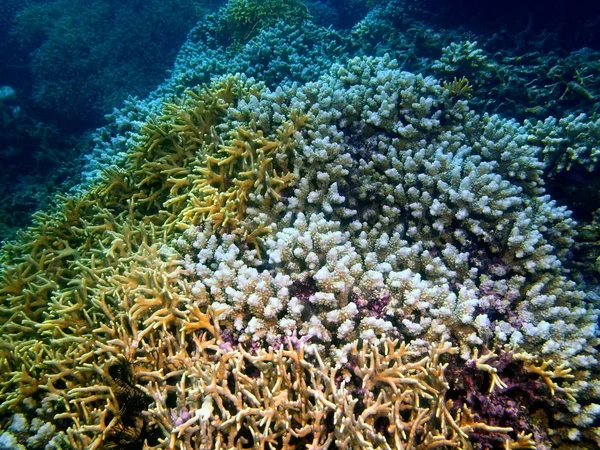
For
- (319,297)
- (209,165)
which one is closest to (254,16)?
(209,165)

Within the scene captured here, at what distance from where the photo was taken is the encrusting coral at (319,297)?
2.37 metres

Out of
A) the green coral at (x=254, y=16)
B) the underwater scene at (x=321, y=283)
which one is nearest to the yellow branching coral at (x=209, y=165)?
the underwater scene at (x=321, y=283)

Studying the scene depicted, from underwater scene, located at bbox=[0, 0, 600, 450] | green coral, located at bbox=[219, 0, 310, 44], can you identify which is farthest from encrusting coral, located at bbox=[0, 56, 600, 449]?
green coral, located at bbox=[219, 0, 310, 44]

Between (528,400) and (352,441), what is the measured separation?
146 centimetres

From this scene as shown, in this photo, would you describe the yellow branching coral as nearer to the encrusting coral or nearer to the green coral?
the encrusting coral

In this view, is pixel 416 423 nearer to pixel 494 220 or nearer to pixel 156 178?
pixel 494 220

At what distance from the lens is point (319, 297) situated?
2.62m

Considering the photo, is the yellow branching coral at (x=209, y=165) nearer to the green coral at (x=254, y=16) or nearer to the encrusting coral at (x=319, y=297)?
the encrusting coral at (x=319, y=297)

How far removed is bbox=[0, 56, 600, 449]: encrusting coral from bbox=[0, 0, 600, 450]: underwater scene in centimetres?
2

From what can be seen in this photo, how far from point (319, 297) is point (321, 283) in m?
0.11

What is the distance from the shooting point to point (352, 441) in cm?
218

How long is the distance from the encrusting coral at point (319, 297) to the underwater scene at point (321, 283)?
0.02 m

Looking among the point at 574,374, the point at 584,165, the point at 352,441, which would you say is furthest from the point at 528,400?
the point at 584,165

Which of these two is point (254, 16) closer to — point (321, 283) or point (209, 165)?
point (209, 165)
